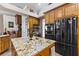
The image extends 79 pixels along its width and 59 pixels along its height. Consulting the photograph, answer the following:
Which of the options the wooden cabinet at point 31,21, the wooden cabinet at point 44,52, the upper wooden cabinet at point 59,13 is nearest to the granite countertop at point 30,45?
the wooden cabinet at point 44,52

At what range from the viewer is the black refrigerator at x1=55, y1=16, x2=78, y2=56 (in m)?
2.36

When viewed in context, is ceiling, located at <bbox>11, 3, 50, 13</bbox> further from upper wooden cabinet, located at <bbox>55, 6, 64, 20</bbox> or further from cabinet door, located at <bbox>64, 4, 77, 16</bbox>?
cabinet door, located at <bbox>64, 4, 77, 16</bbox>

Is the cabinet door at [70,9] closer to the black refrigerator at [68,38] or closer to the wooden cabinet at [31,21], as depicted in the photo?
the black refrigerator at [68,38]

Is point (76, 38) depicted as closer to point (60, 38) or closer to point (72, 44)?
point (72, 44)

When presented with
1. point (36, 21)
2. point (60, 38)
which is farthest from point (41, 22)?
point (60, 38)

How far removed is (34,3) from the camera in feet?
7.78

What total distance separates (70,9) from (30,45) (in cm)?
99

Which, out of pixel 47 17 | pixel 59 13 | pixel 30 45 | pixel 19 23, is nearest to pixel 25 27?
pixel 19 23

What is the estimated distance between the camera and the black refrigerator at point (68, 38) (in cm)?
236

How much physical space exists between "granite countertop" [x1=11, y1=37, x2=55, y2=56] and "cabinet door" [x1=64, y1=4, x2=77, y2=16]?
611 mm

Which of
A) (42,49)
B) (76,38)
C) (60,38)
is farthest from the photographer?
(60,38)

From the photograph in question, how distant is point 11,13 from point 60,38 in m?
1.04

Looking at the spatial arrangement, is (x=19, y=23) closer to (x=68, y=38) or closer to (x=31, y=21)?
(x=31, y=21)

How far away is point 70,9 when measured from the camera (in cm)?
238
